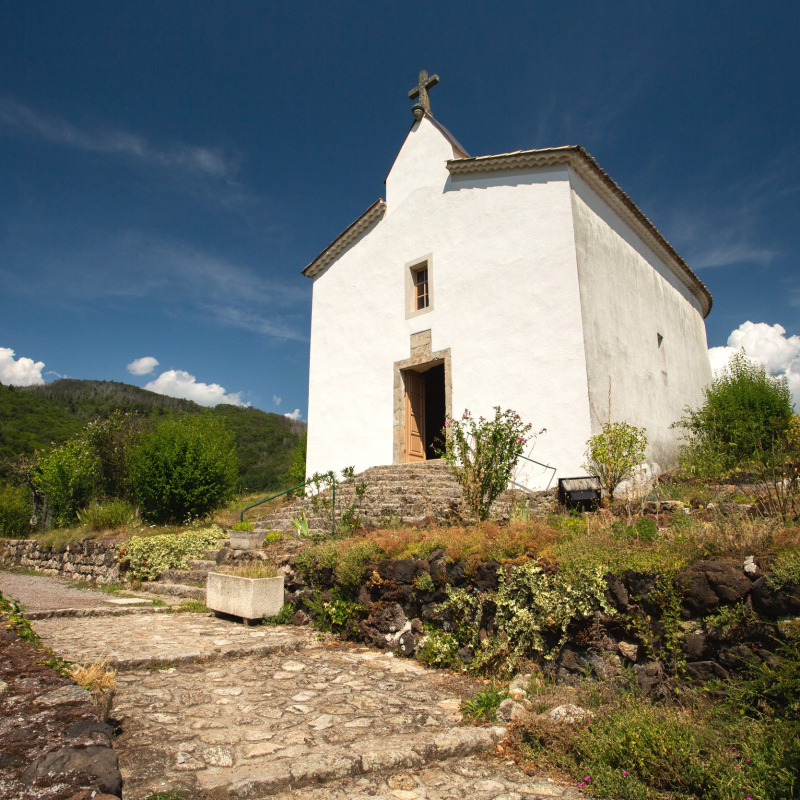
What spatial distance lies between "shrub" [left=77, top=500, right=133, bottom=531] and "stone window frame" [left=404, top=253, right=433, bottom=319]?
935 centimetres

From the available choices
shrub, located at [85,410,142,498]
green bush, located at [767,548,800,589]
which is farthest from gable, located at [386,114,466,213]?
shrub, located at [85,410,142,498]

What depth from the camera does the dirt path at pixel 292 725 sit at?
2.93 meters

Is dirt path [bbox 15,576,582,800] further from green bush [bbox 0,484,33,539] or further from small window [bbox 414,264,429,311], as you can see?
green bush [bbox 0,484,33,539]

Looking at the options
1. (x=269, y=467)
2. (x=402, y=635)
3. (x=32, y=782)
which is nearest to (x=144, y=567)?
(x=402, y=635)

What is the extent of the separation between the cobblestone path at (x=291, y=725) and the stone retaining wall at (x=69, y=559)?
658 centimetres

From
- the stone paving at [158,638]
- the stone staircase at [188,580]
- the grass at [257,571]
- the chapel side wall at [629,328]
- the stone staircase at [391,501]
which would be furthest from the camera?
the chapel side wall at [629,328]

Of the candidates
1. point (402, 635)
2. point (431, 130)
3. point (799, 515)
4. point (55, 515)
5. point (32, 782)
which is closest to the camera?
point (32, 782)

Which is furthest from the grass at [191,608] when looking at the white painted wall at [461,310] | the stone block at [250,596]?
the white painted wall at [461,310]

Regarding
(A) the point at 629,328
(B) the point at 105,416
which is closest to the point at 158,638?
(A) the point at 629,328

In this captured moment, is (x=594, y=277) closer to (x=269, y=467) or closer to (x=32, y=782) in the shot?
(x=32, y=782)

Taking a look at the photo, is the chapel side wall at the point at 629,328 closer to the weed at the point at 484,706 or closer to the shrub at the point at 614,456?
the shrub at the point at 614,456

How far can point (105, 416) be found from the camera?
27703mm

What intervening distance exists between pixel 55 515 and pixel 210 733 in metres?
19.2

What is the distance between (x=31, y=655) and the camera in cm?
316
